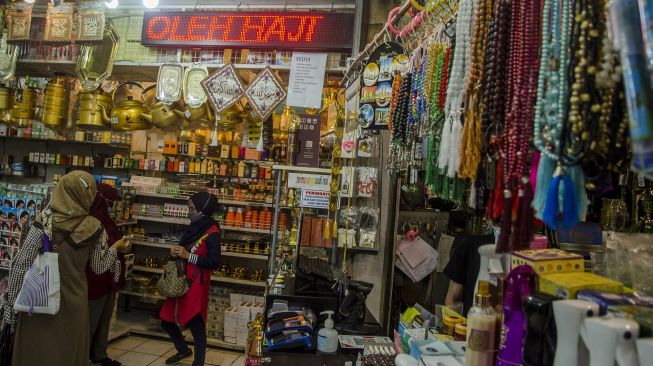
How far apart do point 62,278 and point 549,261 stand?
3.04 m

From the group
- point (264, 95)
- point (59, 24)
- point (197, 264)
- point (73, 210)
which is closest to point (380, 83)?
point (264, 95)

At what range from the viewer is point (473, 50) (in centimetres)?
98

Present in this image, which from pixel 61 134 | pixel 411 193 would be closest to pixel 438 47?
pixel 411 193

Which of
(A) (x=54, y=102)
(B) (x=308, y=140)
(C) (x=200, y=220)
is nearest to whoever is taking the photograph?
(B) (x=308, y=140)

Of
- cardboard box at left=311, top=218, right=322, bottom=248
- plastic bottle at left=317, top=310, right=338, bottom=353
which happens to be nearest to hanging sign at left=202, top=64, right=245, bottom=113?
cardboard box at left=311, top=218, right=322, bottom=248

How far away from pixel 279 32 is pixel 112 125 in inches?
85.7

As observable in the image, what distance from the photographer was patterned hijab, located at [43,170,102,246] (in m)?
2.73

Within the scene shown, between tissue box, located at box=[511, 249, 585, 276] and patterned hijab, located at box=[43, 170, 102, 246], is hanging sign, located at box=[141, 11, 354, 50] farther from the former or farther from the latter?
tissue box, located at box=[511, 249, 585, 276]

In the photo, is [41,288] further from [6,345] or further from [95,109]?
[95,109]

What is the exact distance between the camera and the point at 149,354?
169 inches

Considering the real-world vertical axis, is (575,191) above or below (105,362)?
above

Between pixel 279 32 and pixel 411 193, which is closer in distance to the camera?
pixel 411 193

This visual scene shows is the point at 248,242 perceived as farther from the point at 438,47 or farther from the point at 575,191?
the point at 575,191

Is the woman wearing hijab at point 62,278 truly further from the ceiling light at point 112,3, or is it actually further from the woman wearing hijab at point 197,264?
the ceiling light at point 112,3
